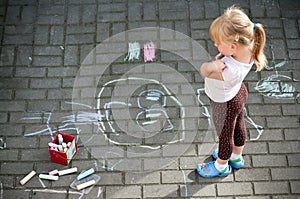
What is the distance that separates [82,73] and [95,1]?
1.02 meters

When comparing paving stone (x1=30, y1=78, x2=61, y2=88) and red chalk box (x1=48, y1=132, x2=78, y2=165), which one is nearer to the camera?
red chalk box (x1=48, y1=132, x2=78, y2=165)

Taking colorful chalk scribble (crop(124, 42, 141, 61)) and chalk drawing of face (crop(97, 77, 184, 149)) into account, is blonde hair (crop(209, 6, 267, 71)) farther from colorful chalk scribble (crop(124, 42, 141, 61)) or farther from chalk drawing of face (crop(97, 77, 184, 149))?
colorful chalk scribble (crop(124, 42, 141, 61))

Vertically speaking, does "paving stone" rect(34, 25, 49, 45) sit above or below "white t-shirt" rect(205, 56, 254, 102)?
above

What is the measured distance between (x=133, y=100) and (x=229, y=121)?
1322mm

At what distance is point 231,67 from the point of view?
358cm

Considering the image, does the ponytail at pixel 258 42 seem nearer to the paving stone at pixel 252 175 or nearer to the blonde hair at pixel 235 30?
the blonde hair at pixel 235 30

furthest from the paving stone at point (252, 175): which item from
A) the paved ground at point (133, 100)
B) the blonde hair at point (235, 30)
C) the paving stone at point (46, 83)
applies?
the paving stone at point (46, 83)

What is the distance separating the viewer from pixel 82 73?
5.15 meters

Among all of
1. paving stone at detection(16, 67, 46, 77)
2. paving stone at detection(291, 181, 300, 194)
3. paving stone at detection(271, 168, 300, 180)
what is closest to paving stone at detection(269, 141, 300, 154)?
paving stone at detection(271, 168, 300, 180)

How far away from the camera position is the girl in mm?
3455

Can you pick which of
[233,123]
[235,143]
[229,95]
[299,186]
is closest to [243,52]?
[229,95]

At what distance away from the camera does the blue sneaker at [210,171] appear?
4438 millimetres

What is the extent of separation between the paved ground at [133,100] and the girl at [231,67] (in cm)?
54

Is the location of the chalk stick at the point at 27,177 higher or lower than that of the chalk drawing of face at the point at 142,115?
lower
